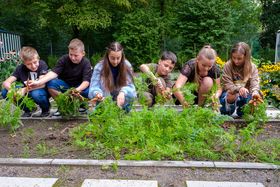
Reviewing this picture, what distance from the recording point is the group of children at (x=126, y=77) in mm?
3865

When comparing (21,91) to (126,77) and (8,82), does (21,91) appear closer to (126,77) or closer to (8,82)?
(8,82)

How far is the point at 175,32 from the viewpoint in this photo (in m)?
16.4

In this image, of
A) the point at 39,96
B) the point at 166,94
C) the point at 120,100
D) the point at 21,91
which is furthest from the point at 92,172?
the point at 39,96

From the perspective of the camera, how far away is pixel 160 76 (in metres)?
4.34

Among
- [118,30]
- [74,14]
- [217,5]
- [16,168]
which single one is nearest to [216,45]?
[217,5]

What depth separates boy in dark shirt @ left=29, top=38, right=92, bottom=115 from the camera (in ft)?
13.4

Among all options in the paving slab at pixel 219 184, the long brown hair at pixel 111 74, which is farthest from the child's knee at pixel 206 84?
the paving slab at pixel 219 184

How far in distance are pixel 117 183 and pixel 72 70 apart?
221cm

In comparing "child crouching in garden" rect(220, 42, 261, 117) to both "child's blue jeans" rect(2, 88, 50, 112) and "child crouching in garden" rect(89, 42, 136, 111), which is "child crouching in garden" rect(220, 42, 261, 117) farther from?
"child's blue jeans" rect(2, 88, 50, 112)

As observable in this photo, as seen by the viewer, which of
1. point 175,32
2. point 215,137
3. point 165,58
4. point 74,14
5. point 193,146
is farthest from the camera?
point 175,32

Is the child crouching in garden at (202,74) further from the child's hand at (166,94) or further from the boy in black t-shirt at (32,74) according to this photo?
the boy in black t-shirt at (32,74)

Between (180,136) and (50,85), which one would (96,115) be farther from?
(50,85)

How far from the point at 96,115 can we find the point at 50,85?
1.27 meters

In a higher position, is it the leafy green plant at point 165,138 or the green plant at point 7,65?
the green plant at point 7,65
